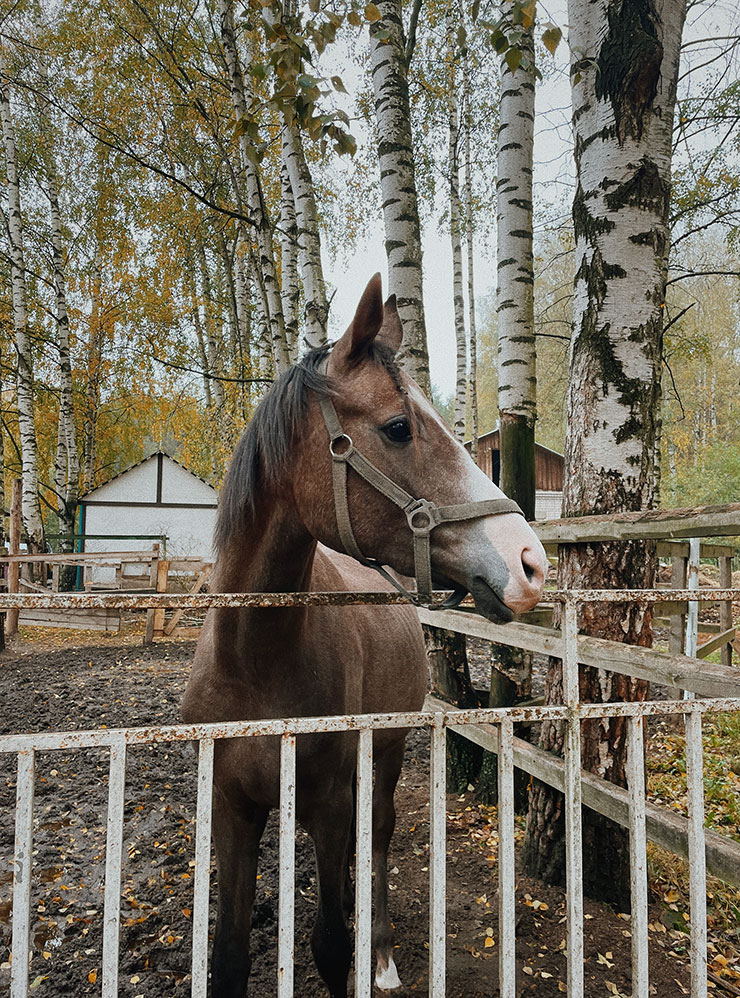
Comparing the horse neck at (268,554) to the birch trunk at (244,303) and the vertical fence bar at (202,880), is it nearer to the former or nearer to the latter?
the vertical fence bar at (202,880)

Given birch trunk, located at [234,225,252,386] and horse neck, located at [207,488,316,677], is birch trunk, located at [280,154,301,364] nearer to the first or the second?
horse neck, located at [207,488,316,677]

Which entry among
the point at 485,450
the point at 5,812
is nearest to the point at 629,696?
the point at 5,812

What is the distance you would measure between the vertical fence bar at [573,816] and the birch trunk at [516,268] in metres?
2.56

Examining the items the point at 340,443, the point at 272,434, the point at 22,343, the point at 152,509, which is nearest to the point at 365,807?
the point at 340,443

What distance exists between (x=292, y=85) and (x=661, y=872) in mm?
4118

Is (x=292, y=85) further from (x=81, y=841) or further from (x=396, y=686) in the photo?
(x=81, y=841)

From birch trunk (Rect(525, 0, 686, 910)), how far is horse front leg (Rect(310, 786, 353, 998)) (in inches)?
48.1

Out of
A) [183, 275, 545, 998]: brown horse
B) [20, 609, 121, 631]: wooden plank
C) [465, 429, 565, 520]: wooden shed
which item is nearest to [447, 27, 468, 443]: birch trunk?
[20, 609, 121, 631]: wooden plank

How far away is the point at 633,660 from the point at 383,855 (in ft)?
5.58

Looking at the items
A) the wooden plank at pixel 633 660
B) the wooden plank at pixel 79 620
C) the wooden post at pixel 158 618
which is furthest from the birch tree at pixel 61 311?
the wooden plank at pixel 633 660

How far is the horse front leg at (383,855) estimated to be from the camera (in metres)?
2.54

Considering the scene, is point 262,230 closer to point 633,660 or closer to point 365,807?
point 633,660

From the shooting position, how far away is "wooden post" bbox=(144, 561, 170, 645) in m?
9.26

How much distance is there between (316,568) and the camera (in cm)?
237
